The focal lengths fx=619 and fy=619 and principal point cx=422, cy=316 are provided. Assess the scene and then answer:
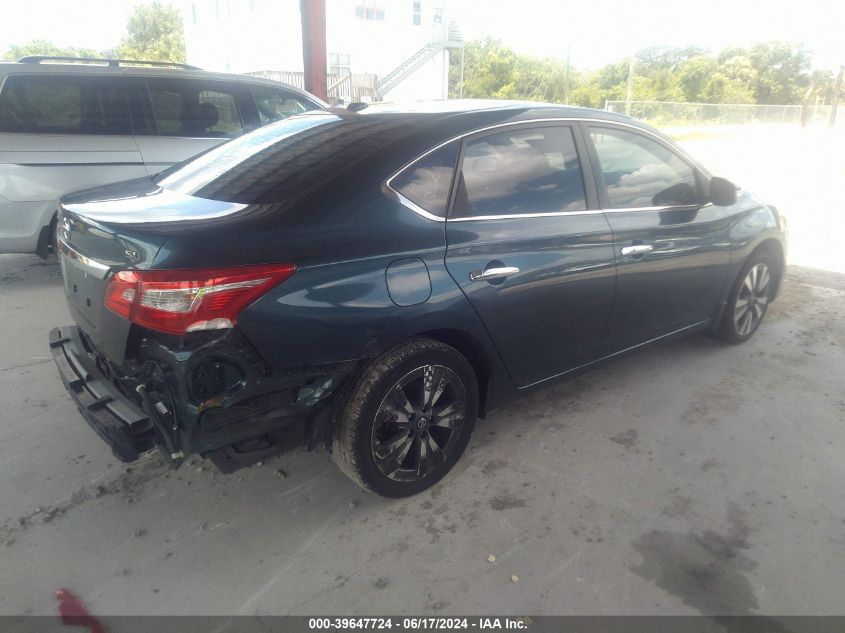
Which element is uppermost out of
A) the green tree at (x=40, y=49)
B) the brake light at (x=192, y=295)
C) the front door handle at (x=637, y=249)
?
the green tree at (x=40, y=49)

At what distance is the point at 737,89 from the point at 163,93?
54.2m

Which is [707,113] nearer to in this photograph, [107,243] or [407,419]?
[407,419]

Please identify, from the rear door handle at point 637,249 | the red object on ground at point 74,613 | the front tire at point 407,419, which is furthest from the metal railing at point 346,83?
the red object on ground at point 74,613

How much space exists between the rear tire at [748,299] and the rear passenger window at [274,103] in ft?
14.7

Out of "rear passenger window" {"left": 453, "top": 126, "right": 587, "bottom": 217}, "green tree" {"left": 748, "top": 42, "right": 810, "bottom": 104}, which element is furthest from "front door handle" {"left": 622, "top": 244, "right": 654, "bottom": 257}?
"green tree" {"left": 748, "top": 42, "right": 810, "bottom": 104}

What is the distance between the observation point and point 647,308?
3.60 m

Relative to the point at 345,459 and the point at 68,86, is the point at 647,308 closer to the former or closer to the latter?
the point at 345,459

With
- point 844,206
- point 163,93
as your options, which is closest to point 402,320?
point 163,93

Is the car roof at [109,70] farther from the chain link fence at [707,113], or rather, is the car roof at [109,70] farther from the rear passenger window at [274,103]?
the chain link fence at [707,113]

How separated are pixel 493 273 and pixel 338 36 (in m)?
28.4

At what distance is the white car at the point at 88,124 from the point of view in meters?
5.29

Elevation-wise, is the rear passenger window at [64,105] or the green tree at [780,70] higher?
the green tree at [780,70]

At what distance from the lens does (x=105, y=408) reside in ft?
7.77

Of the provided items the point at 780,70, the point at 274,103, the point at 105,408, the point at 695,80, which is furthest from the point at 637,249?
the point at 780,70
